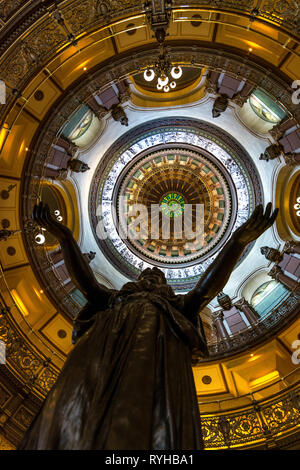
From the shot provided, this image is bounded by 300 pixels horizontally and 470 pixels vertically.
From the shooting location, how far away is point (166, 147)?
648 inches

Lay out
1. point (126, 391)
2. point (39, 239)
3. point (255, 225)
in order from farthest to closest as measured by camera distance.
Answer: point (39, 239)
point (255, 225)
point (126, 391)

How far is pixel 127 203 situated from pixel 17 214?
25.3 ft

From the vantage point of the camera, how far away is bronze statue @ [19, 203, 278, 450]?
2020mm

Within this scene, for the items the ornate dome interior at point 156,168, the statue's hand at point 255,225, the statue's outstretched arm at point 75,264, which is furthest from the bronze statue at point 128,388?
the ornate dome interior at point 156,168

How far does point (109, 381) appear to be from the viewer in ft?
7.88

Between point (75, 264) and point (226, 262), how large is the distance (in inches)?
74.5

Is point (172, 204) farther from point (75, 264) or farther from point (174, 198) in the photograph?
point (75, 264)

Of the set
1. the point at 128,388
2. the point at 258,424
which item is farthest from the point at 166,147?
the point at 128,388

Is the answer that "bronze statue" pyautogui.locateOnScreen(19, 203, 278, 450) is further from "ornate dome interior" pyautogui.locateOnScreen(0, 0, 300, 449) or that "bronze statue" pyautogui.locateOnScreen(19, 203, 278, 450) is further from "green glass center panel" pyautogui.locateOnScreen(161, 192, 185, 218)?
"green glass center panel" pyautogui.locateOnScreen(161, 192, 185, 218)

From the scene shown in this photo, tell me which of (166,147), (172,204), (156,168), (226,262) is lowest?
(226,262)

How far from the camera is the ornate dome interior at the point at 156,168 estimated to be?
777 centimetres

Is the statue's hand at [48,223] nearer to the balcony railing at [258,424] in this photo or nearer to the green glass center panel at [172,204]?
the balcony railing at [258,424]

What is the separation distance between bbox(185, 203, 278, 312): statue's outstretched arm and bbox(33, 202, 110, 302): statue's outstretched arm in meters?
1.13

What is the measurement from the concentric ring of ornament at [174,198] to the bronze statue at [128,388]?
43.9 feet
